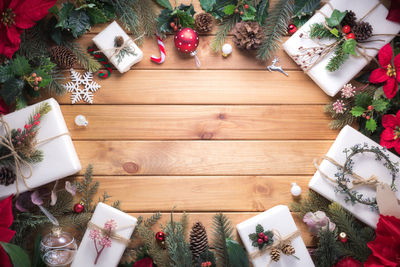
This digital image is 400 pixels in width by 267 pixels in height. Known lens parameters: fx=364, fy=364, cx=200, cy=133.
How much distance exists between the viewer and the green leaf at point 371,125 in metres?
1.66

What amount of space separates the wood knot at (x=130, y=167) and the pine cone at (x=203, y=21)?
72 centimetres

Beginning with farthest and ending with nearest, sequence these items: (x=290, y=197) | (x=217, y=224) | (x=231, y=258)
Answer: (x=290, y=197) → (x=217, y=224) → (x=231, y=258)

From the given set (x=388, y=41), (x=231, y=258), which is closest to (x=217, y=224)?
(x=231, y=258)

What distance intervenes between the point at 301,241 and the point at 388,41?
1003 mm

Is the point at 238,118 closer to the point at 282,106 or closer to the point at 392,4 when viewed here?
the point at 282,106

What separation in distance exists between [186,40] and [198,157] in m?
0.55

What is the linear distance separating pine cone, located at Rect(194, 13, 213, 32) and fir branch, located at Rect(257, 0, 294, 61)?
0.88 feet

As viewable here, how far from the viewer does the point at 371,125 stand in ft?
5.46

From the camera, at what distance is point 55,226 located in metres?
1.62

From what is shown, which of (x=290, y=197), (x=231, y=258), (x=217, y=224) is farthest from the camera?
(x=290, y=197)

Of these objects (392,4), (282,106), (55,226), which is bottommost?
(55,226)

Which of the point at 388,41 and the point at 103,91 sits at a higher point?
the point at 388,41

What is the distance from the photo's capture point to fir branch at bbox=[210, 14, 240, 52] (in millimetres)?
1748

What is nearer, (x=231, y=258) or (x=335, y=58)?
(x=231, y=258)
